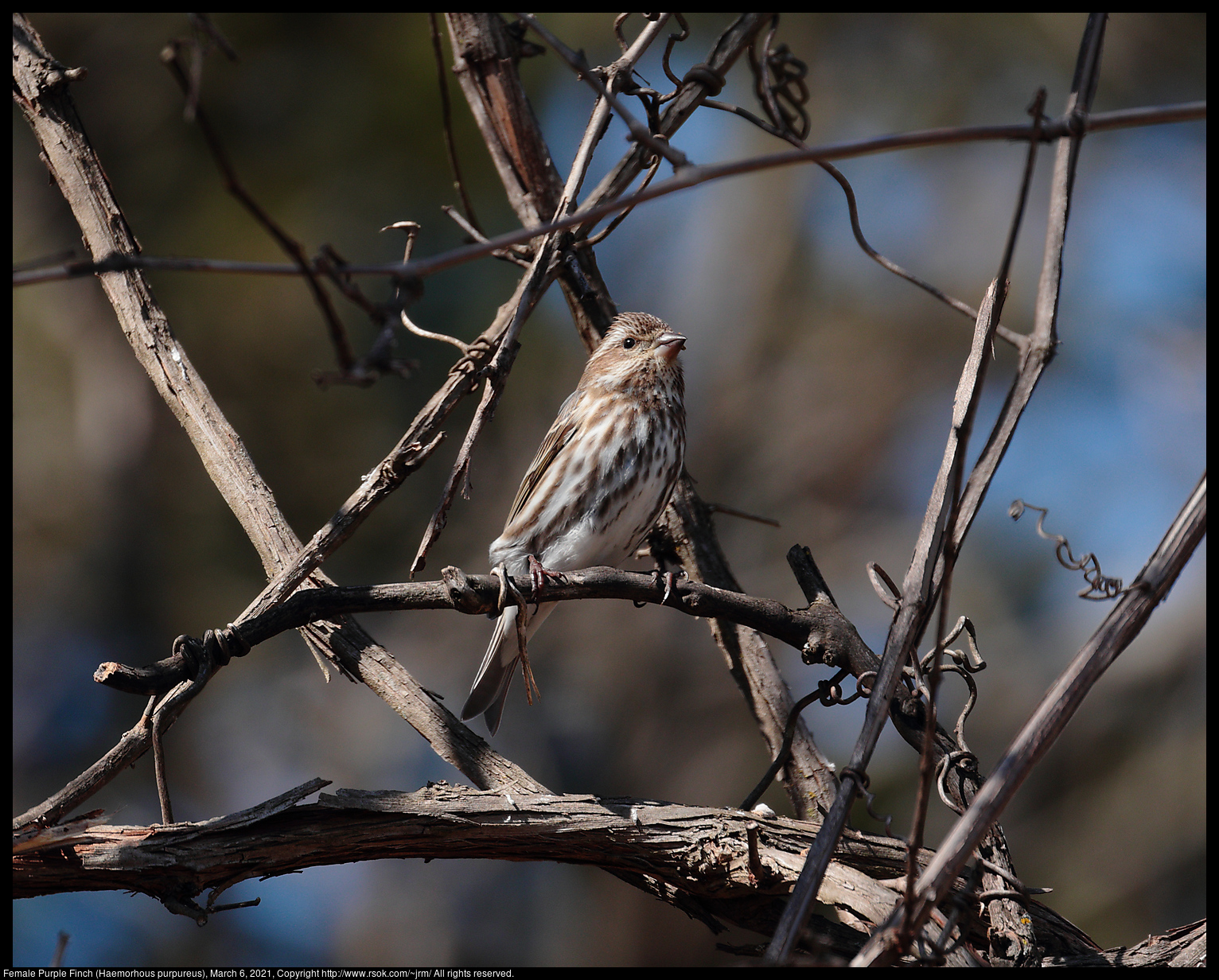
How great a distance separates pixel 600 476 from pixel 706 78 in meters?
1.51

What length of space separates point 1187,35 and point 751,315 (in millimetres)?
4813

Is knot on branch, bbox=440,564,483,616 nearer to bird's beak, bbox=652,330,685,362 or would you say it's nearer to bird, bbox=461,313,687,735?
bird, bbox=461,313,687,735

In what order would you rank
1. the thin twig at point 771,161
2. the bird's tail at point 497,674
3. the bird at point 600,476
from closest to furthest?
the thin twig at point 771,161
the bird at point 600,476
the bird's tail at point 497,674

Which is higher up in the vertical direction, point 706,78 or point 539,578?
point 706,78

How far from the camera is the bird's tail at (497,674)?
406 centimetres

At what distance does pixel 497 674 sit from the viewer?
411cm

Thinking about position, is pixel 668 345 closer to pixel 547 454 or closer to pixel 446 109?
pixel 547 454

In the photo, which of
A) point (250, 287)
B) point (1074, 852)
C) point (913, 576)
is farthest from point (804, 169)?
point (913, 576)

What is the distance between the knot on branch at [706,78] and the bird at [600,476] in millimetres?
1133

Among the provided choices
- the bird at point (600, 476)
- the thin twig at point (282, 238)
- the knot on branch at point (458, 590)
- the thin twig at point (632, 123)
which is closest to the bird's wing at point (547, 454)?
the bird at point (600, 476)

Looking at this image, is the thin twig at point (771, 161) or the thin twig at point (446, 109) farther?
the thin twig at point (446, 109)

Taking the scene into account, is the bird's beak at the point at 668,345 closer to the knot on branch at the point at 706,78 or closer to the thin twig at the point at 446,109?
the thin twig at the point at 446,109

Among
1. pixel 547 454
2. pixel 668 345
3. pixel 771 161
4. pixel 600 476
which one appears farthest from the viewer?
pixel 668 345

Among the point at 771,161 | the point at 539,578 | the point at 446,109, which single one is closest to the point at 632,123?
the point at 771,161
